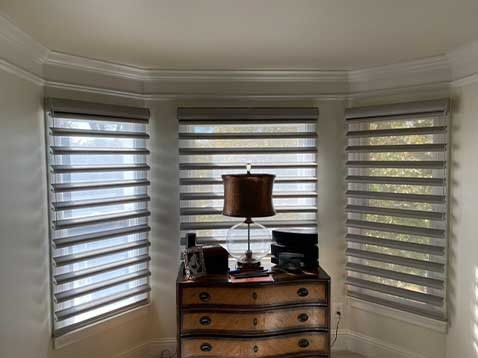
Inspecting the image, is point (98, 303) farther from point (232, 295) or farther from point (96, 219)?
point (232, 295)

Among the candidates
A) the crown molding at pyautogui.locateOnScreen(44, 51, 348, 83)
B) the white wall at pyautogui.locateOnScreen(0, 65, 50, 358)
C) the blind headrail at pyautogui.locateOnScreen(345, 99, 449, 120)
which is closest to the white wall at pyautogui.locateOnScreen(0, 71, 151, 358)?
the white wall at pyautogui.locateOnScreen(0, 65, 50, 358)

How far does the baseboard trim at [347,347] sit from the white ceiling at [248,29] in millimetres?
2130

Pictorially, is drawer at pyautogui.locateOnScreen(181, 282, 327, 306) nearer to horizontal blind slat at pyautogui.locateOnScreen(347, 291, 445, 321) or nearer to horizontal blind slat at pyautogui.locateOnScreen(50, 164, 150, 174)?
horizontal blind slat at pyautogui.locateOnScreen(347, 291, 445, 321)

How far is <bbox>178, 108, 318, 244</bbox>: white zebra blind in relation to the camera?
290 cm

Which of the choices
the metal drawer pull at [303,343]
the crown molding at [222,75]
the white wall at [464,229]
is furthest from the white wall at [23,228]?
the white wall at [464,229]

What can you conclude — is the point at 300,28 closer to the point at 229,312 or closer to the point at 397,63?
the point at 397,63

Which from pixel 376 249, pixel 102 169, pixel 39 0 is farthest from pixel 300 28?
pixel 376 249

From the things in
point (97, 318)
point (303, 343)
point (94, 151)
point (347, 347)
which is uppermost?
point (94, 151)

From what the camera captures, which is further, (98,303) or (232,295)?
(98,303)

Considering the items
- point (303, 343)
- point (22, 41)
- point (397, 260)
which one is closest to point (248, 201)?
point (303, 343)

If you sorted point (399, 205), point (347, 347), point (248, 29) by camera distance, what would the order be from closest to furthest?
point (248, 29)
point (399, 205)
point (347, 347)

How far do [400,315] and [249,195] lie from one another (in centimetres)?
149

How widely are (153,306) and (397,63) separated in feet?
8.58

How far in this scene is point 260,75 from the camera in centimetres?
290
